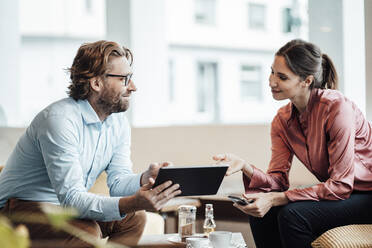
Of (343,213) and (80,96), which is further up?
(80,96)

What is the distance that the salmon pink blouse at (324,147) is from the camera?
2.02 metres

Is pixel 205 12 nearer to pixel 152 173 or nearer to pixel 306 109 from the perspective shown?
pixel 306 109

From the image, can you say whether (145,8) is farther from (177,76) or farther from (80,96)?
(177,76)

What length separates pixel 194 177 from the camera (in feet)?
6.00

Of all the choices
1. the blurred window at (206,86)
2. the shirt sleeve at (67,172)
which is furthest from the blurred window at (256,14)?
the shirt sleeve at (67,172)

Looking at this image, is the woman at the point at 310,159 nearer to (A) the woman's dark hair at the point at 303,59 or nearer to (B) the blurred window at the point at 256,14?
(A) the woman's dark hair at the point at 303,59

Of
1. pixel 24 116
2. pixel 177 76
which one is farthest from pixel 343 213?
pixel 177 76

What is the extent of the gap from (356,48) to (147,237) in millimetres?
2144

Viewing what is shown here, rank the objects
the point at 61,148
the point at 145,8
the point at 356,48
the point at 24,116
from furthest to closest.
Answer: the point at 24,116 → the point at 145,8 → the point at 356,48 → the point at 61,148

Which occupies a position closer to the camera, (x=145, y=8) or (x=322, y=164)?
(x=322, y=164)

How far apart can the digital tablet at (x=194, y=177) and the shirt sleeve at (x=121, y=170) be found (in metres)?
0.33

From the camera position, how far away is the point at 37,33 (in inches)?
190

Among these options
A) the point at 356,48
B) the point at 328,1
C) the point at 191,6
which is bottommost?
the point at 356,48

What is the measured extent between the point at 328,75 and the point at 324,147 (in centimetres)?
37
